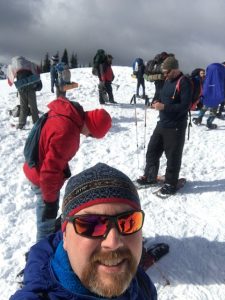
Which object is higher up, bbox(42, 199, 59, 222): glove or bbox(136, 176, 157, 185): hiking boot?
bbox(42, 199, 59, 222): glove

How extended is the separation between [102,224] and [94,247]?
0.38ft

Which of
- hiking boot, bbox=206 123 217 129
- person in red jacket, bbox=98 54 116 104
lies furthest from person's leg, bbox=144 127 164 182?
person in red jacket, bbox=98 54 116 104

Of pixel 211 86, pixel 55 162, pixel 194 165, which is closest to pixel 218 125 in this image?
pixel 211 86

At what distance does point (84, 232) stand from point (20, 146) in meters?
6.84

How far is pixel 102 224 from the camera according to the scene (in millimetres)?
1698

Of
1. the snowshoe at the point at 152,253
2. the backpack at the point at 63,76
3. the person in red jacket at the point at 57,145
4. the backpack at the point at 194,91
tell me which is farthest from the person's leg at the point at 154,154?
the backpack at the point at 63,76

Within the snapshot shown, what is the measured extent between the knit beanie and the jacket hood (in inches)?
59.8

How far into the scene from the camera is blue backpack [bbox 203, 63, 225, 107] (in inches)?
414

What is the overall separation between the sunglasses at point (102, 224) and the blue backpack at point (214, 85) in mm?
9408

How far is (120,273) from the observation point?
1.61m

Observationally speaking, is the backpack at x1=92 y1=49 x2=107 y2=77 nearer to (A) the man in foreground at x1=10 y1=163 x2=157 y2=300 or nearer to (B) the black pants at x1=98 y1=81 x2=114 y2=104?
(B) the black pants at x1=98 y1=81 x2=114 y2=104

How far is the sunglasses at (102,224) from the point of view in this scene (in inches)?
66.1

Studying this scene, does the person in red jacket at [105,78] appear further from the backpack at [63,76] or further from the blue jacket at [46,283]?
the blue jacket at [46,283]

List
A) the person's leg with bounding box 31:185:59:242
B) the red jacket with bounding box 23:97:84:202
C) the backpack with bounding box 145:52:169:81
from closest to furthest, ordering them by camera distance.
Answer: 1. the red jacket with bounding box 23:97:84:202
2. the person's leg with bounding box 31:185:59:242
3. the backpack with bounding box 145:52:169:81
